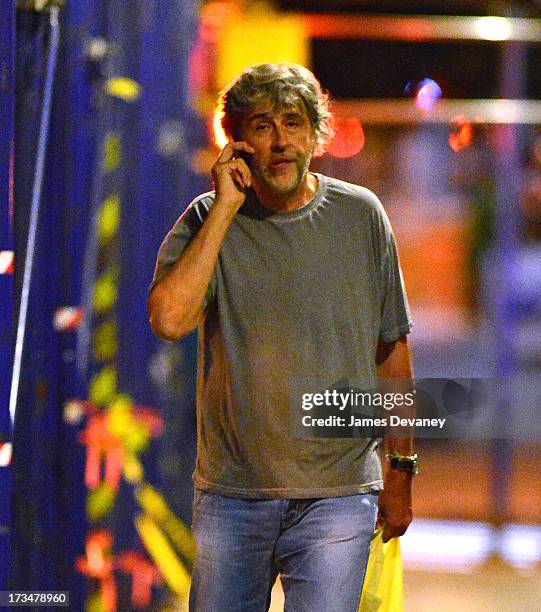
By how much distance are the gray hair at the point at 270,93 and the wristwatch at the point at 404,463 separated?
0.74 m

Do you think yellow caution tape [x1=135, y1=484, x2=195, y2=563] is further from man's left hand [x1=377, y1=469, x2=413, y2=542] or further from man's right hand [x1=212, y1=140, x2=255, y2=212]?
man's right hand [x1=212, y1=140, x2=255, y2=212]

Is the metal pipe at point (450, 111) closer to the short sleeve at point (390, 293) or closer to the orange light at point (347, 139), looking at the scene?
the orange light at point (347, 139)

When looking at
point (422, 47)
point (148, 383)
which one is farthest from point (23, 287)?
point (422, 47)

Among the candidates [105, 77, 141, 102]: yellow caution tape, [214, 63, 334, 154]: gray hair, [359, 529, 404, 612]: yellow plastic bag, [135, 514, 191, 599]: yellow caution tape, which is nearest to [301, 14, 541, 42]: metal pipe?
[105, 77, 141, 102]: yellow caution tape

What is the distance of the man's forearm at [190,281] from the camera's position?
247cm

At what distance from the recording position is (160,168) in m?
4.81

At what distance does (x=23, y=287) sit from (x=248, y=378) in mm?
968

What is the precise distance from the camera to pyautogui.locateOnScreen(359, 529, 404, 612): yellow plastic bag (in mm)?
2768

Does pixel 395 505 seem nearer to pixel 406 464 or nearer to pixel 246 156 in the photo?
pixel 406 464

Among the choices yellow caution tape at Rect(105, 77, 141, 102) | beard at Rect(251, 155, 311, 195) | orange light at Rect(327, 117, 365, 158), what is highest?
orange light at Rect(327, 117, 365, 158)

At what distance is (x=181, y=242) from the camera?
2.59 metres

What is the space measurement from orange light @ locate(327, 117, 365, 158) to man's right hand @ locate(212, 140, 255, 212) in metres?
4.47

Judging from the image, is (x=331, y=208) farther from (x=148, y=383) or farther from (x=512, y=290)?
(x=512, y=290)

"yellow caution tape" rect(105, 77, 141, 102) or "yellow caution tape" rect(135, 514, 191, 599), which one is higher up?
"yellow caution tape" rect(105, 77, 141, 102)
